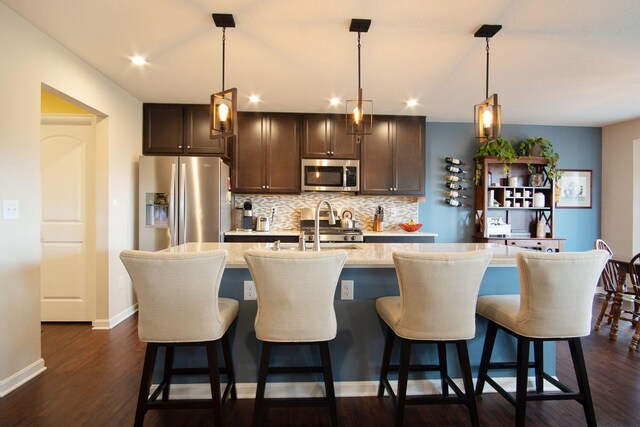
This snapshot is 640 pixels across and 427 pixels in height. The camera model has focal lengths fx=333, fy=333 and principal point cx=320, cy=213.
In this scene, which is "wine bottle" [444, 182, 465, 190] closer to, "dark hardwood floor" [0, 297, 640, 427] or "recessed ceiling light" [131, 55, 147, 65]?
"dark hardwood floor" [0, 297, 640, 427]

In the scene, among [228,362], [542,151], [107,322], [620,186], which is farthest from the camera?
[620,186]

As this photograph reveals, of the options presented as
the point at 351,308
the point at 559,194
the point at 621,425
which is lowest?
the point at 621,425

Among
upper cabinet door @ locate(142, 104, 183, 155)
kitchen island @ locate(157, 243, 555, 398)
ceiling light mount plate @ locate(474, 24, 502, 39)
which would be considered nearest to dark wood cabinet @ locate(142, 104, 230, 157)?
upper cabinet door @ locate(142, 104, 183, 155)

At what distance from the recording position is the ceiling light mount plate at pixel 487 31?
230 cm

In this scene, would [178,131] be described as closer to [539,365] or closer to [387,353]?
[387,353]

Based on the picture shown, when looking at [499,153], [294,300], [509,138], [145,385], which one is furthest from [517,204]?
[145,385]

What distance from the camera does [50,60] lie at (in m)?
2.55

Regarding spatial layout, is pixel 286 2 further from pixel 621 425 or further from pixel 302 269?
pixel 621 425

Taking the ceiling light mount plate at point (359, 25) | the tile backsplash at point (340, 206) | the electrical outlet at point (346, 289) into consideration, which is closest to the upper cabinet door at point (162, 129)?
the tile backsplash at point (340, 206)

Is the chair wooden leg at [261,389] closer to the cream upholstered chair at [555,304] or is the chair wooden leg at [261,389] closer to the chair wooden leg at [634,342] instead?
the cream upholstered chair at [555,304]

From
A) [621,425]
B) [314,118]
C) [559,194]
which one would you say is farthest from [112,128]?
[559,194]

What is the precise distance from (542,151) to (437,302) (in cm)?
409

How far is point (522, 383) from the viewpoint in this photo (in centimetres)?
168

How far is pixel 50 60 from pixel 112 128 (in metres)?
0.93
